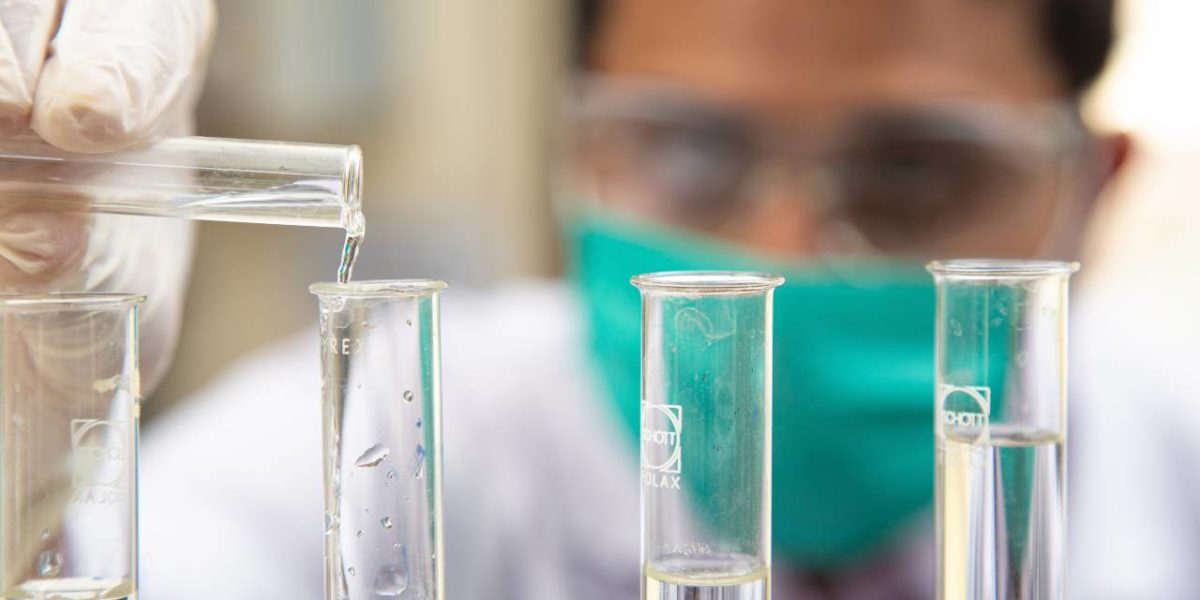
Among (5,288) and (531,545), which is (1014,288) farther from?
(531,545)

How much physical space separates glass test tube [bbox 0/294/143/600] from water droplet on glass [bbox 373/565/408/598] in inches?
8.3

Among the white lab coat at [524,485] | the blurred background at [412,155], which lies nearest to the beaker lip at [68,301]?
the white lab coat at [524,485]

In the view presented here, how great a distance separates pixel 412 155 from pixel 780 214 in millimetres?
2032

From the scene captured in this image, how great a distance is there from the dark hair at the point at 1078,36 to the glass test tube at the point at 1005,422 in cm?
146

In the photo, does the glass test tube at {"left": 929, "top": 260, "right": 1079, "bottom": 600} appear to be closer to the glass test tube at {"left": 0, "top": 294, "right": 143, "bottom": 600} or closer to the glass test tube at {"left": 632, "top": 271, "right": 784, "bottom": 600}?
the glass test tube at {"left": 632, "top": 271, "right": 784, "bottom": 600}

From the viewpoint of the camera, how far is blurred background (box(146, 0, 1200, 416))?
3.67 meters

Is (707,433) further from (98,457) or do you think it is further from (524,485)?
(524,485)

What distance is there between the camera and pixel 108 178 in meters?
1.00

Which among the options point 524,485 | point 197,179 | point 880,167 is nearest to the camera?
point 197,179

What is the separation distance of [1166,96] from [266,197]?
3.01m

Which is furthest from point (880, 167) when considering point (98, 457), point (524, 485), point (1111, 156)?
point (98, 457)

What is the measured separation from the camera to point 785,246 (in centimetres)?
204

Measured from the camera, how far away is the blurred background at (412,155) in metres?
3.67

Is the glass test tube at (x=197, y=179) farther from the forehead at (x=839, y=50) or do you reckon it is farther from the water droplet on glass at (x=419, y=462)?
the forehead at (x=839, y=50)
